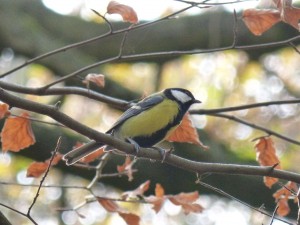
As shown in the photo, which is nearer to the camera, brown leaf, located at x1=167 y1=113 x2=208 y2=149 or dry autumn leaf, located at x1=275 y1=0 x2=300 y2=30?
dry autumn leaf, located at x1=275 y1=0 x2=300 y2=30

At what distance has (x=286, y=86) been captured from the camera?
20.4 feet

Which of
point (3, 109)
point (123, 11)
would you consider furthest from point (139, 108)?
point (3, 109)

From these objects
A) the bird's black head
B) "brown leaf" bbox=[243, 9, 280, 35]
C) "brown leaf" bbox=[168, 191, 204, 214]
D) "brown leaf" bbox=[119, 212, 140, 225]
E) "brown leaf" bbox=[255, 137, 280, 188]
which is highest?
"brown leaf" bbox=[243, 9, 280, 35]

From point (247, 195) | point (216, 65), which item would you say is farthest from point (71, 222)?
point (247, 195)

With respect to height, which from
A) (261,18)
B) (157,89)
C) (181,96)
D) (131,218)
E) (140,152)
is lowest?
(157,89)

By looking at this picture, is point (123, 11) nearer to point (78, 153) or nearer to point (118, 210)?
point (78, 153)

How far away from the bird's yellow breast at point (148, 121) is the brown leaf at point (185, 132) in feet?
0.44

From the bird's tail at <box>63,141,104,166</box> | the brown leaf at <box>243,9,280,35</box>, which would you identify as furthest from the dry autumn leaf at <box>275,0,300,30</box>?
the bird's tail at <box>63,141,104,166</box>

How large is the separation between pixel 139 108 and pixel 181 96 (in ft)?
1.06

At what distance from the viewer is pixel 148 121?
113 inches

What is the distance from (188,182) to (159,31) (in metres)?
1.21

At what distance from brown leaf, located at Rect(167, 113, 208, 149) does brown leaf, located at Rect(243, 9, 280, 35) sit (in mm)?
448

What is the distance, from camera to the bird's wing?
2.86 meters

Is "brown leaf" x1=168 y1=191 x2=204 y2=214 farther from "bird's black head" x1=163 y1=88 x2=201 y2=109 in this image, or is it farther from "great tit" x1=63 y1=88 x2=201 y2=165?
"bird's black head" x1=163 y1=88 x2=201 y2=109
